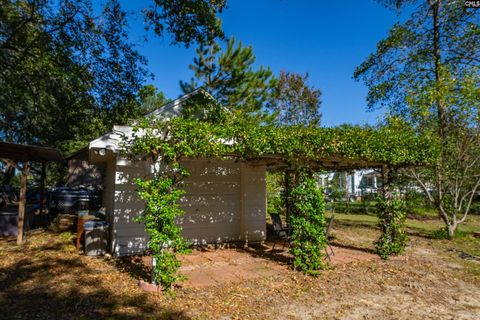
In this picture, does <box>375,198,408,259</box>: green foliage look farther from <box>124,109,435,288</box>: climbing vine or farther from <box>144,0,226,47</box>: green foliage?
<box>144,0,226,47</box>: green foliage

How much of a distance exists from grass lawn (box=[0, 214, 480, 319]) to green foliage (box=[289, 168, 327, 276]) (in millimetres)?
282

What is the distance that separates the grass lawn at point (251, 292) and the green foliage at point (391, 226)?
296 mm

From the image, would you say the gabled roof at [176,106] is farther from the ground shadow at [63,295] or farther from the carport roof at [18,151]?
the ground shadow at [63,295]

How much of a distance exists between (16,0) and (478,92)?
13456 mm

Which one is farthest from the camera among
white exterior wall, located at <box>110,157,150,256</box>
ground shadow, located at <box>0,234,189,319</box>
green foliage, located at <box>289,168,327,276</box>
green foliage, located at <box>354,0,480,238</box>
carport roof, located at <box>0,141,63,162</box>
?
green foliage, located at <box>354,0,480,238</box>

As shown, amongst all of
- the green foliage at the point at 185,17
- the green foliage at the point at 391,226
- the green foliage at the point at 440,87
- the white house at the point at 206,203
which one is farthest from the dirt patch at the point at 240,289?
the green foliage at the point at 185,17

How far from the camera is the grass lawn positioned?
377 centimetres

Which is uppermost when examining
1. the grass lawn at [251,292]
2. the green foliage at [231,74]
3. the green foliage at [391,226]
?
the green foliage at [231,74]

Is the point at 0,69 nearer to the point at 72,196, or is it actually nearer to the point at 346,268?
the point at 72,196

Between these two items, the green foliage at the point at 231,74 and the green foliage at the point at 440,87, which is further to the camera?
the green foliage at the point at 231,74

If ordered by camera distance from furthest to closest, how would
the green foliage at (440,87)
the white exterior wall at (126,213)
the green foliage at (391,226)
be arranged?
1. the green foliage at (440,87)
2. the green foliage at (391,226)
3. the white exterior wall at (126,213)

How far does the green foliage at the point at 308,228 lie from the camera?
215 inches

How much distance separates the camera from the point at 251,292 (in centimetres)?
449

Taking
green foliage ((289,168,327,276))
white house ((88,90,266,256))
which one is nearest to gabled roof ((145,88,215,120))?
white house ((88,90,266,256))
